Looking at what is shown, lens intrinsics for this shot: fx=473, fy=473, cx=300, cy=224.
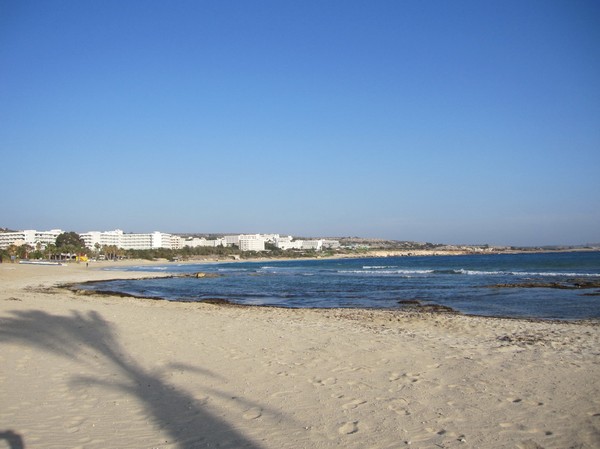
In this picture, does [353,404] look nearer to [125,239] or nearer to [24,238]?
[24,238]

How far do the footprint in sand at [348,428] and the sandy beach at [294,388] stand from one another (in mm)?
11

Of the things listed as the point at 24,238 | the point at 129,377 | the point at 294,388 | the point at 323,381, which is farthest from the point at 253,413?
the point at 24,238

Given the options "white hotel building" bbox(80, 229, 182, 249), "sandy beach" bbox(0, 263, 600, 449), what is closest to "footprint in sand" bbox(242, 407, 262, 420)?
"sandy beach" bbox(0, 263, 600, 449)

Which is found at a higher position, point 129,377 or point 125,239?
point 125,239

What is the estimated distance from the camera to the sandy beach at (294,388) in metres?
4.71

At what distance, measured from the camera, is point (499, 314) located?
17094 mm

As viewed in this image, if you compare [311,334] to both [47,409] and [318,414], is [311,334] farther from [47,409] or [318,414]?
[47,409]

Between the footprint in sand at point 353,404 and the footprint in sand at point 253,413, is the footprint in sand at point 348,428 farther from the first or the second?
the footprint in sand at point 253,413

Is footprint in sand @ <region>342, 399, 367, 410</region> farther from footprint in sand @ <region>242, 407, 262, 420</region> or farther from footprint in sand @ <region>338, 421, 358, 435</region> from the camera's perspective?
footprint in sand @ <region>242, 407, 262, 420</region>

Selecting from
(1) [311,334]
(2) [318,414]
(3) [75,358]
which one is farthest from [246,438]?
(1) [311,334]

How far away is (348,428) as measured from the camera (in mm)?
4918

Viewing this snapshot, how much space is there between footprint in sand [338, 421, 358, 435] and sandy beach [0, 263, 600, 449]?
0.04ft

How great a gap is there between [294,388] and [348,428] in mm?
1522

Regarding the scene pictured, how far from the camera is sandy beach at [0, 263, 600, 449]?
471 cm
